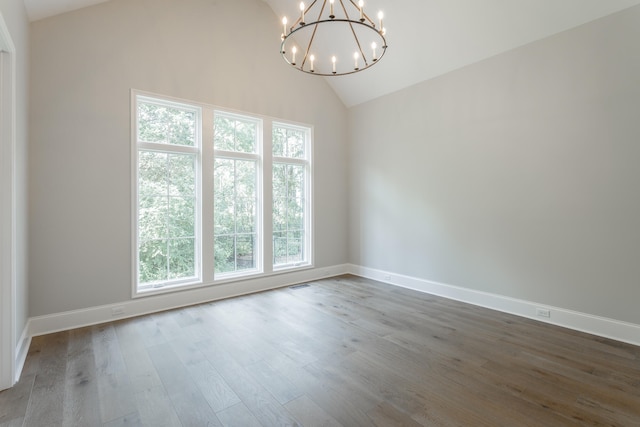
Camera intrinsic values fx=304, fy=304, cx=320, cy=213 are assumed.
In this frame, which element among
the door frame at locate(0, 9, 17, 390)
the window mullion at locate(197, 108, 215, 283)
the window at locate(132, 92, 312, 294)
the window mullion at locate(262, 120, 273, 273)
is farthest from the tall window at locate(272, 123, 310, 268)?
the door frame at locate(0, 9, 17, 390)

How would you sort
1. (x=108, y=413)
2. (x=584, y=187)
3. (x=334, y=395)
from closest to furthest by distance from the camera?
(x=108, y=413)
(x=334, y=395)
(x=584, y=187)

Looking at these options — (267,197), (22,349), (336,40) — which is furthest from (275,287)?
(336,40)

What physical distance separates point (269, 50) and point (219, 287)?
366 cm

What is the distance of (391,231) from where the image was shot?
506 cm

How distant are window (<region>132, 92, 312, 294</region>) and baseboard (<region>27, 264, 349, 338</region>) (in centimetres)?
12

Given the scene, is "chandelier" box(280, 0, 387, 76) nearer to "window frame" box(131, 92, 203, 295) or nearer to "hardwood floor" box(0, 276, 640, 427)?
"window frame" box(131, 92, 203, 295)

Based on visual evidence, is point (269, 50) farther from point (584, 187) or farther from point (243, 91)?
point (584, 187)

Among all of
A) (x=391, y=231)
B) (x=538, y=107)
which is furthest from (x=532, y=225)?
(x=391, y=231)

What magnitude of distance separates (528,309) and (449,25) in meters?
3.56

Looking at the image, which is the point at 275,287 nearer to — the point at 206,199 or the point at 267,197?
the point at 267,197

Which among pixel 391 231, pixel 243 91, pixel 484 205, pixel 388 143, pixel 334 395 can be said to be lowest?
pixel 334 395

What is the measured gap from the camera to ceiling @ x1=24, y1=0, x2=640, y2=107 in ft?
10.2

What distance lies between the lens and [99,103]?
3389mm

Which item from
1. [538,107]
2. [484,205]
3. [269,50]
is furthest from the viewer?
[269,50]
